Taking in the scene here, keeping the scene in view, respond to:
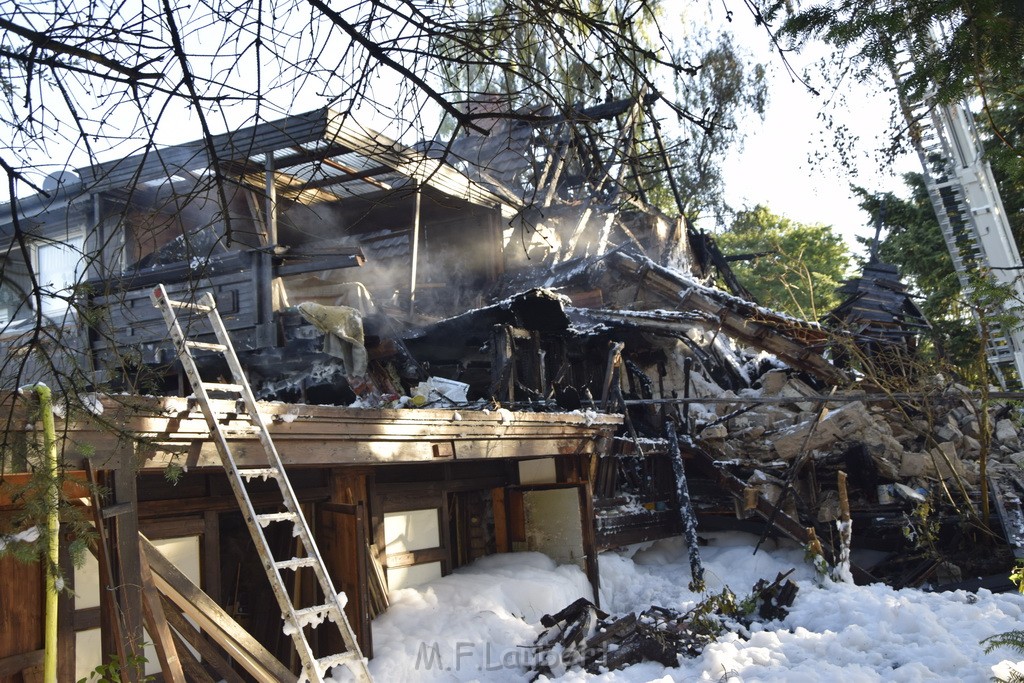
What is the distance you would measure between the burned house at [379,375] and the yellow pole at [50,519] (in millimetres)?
127

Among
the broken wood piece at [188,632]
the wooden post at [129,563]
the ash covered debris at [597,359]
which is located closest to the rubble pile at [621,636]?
the ash covered debris at [597,359]

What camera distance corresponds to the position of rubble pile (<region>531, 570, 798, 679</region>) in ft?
27.4

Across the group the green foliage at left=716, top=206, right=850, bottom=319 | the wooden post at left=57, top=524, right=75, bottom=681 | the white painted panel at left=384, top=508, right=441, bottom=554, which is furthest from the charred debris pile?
the green foliage at left=716, top=206, right=850, bottom=319

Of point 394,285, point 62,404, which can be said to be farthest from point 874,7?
point 394,285

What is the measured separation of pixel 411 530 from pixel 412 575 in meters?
0.48

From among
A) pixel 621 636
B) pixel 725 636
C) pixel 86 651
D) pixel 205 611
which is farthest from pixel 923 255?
pixel 86 651

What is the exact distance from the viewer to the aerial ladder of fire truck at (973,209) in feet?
41.1

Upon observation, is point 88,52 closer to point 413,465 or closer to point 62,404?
point 62,404

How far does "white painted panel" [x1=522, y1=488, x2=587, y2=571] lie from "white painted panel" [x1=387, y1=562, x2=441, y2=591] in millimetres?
1778

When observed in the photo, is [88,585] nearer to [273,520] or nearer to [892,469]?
[273,520]

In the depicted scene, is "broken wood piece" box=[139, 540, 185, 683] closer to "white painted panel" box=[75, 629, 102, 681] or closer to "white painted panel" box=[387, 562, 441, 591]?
"white painted panel" box=[75, 629, 102, 681]

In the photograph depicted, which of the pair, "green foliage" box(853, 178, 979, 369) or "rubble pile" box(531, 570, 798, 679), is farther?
"green foliage" box(853, 178, 979, 369)

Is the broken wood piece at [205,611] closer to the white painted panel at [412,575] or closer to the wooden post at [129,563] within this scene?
the wooden post at [129,563]

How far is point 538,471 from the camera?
37.2 feet
